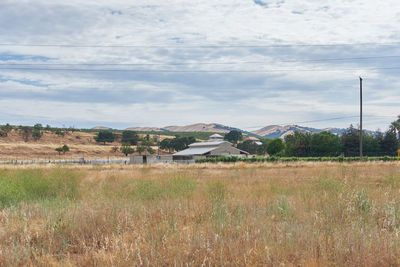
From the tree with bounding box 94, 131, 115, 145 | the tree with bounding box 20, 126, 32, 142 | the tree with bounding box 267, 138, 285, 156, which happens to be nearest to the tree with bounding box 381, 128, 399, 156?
the tree with bounding box 267, 138, 285, 156

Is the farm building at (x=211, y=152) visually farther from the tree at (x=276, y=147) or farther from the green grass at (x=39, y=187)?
the green grass at (x=39, y=187)

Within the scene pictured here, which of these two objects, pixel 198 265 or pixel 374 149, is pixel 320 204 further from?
pixel 374 149

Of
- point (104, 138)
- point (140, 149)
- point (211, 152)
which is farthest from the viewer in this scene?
point (104, 138)

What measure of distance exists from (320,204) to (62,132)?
427ft

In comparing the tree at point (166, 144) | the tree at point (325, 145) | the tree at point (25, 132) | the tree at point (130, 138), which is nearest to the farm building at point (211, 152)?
the tree at point (325, 145)

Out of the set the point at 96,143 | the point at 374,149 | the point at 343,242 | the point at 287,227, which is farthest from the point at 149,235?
the point at 96,143

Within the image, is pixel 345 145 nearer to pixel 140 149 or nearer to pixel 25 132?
pixel 140 149

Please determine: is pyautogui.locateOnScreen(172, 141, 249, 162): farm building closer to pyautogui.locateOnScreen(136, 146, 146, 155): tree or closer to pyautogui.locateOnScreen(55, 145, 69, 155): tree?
pyautogui.locateOnScreen(136, 146, 146, 155): tree

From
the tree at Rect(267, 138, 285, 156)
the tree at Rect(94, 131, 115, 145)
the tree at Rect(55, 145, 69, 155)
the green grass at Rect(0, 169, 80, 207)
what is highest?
the tree at Rect(94, 131, 115, 145)

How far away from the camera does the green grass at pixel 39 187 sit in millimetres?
11633

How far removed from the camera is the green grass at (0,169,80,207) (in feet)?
38.2

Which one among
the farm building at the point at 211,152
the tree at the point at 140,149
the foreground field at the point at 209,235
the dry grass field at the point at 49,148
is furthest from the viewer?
the tree at the point at 140,149

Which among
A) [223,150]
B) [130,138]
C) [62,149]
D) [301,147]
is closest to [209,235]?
Result: [223,150]

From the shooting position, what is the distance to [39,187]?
13.5m
